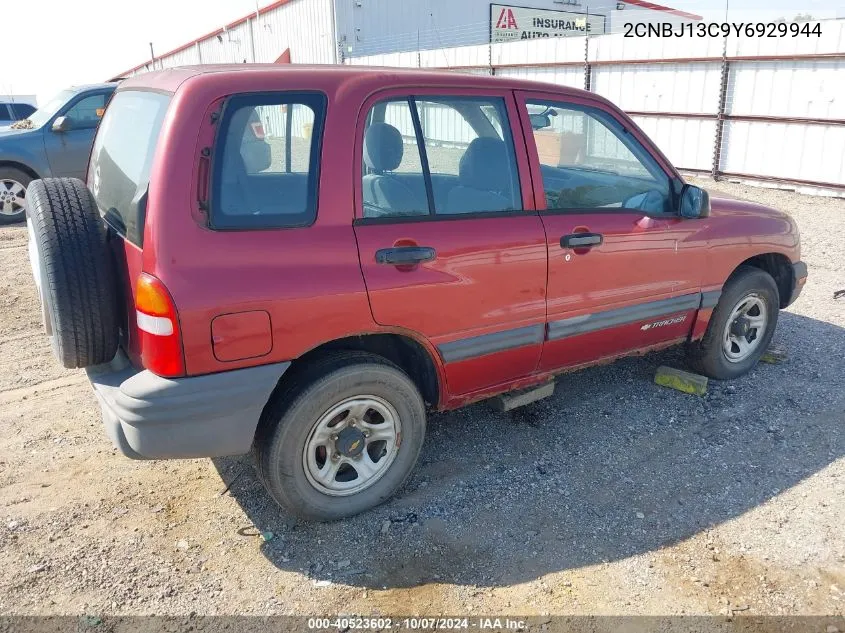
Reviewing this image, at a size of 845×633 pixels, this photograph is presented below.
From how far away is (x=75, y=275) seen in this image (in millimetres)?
2697

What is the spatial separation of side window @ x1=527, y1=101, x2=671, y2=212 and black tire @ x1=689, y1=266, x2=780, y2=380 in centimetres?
89

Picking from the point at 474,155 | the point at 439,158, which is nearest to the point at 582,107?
the point at 474,155

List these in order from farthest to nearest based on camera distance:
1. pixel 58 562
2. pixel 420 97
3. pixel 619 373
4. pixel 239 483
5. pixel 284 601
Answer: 1. pixel 619 373
2. pixel 239 483
3. pixel 420 97
4. pixel 58 562
5. pixel 284 601

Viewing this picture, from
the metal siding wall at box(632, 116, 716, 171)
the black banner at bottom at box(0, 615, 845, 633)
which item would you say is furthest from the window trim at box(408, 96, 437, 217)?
the metal siding wall at box(632, 116, 716, 171)

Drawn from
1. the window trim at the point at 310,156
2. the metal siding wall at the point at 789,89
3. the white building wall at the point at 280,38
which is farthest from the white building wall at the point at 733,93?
the white building wall at the point at 280,38

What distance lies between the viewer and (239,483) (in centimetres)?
346

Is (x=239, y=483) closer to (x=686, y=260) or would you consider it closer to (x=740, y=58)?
(x=686, y=260)

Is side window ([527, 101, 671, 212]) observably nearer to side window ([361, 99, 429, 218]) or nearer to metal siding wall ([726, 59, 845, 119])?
side window ([361, 99, 429, 218])

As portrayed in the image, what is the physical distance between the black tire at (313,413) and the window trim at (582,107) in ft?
3.83

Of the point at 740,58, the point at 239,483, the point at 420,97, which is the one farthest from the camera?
the point at 740,58

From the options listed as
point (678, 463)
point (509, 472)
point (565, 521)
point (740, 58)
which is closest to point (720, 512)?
point (678, 463)

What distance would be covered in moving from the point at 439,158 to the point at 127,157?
1.43 meters

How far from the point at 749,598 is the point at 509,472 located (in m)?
1.26

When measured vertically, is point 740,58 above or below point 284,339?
above
